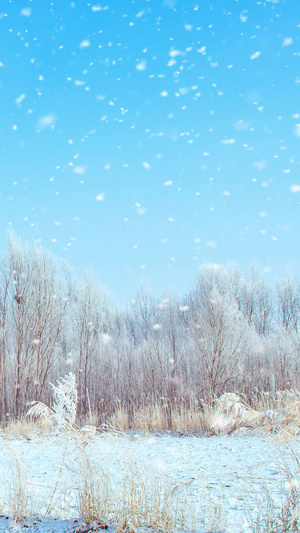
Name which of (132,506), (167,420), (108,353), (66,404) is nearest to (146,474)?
(132,506)

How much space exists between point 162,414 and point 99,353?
471 cm

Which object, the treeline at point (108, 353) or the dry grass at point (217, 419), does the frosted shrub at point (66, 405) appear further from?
the treeline at point (108, 353)

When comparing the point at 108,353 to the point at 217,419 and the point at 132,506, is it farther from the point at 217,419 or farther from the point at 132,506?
the point at 132,506

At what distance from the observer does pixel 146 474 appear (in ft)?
10.6

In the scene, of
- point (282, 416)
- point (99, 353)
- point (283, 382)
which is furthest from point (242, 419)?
point (99, 353)

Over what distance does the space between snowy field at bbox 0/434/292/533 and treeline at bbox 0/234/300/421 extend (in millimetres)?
4063

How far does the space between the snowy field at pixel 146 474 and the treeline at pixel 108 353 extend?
4063 millimetres

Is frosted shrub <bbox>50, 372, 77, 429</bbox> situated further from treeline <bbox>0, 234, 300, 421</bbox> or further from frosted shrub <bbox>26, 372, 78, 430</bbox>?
treeline <bbox>0, 234, 300, 421</bbox>

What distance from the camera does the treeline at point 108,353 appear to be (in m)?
11.7

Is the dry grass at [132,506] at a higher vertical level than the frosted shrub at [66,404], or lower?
lower

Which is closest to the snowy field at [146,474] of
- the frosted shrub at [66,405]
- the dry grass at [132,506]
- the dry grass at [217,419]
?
the dry grass at [132,506]

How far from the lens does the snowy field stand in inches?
114

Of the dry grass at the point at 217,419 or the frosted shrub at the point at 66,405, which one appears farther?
the dry grass at the point at 217,419

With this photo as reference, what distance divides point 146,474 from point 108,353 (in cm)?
1227
